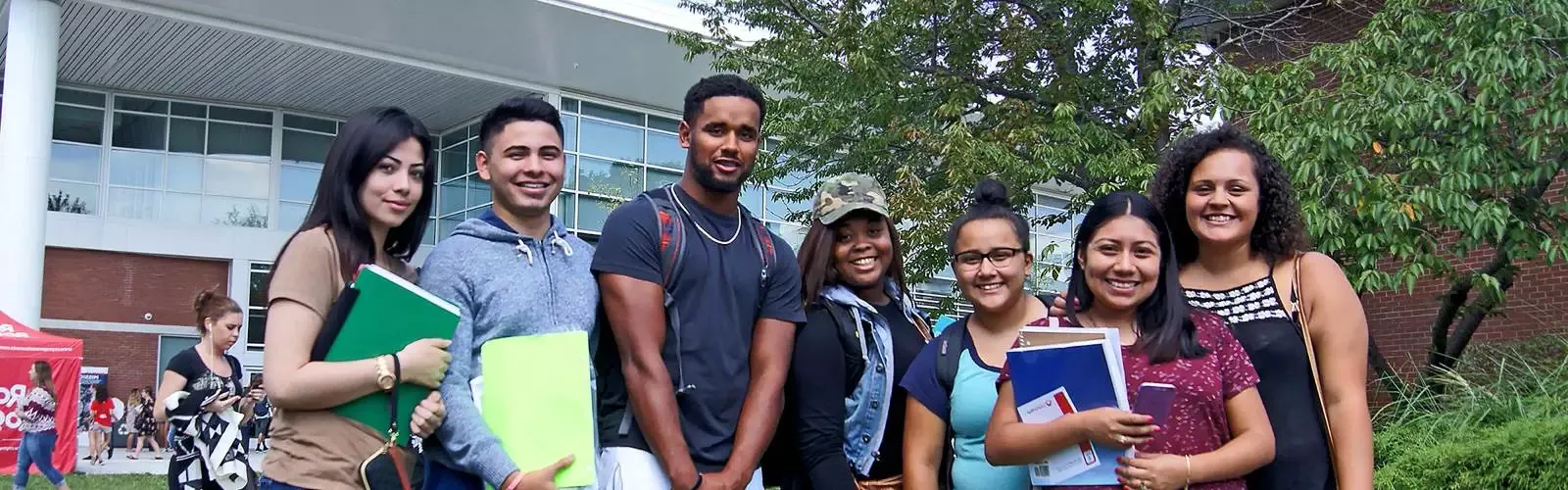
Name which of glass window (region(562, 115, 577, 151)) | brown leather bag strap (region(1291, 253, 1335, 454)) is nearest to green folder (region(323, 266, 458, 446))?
brown leather bag strap (region(1291, 253, 1335, 454))

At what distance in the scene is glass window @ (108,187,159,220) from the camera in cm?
2656

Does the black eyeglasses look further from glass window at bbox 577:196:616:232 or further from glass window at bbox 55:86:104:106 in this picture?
glass window at bbox 55:86:104:106

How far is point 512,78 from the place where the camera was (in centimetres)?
2514

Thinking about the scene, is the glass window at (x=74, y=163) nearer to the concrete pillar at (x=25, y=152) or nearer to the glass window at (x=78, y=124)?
the glass window at (x=78, y=124)

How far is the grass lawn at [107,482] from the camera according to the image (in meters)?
13.2

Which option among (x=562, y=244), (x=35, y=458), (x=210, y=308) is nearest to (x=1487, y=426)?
(x=562, y=244)

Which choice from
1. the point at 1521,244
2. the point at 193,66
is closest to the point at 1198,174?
the point at 1521,244

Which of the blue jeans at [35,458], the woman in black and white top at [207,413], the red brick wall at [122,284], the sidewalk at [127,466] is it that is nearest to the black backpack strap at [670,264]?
the woman in black and white top at [207,413]

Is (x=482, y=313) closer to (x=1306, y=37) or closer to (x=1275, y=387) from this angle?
(x=1275, y=387)

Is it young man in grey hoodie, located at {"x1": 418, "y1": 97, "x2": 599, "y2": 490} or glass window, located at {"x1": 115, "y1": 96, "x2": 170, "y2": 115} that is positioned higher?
glass window, located at {"x1": 115, "y1": 96, "x2": 170, "y2": 115}

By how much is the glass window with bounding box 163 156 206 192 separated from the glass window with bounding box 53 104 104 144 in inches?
59.1

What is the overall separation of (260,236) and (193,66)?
4.65m

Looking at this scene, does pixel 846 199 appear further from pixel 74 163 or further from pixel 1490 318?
pixel 74 163

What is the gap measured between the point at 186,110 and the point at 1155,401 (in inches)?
1137
